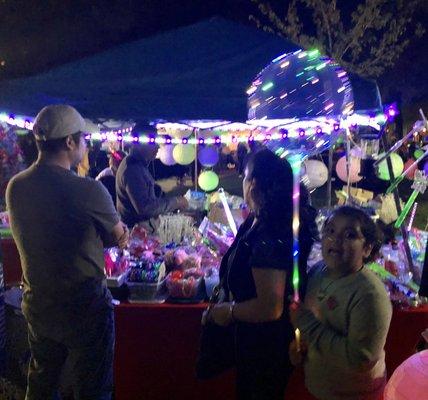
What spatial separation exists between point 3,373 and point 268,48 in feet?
10.5

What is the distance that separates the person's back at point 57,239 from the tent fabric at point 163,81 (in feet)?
3.74

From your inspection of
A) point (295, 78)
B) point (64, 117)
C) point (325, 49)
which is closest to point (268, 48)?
point (295, 78)

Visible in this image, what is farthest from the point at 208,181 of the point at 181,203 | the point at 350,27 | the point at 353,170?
the point at 350,27

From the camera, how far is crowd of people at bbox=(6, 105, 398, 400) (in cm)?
188

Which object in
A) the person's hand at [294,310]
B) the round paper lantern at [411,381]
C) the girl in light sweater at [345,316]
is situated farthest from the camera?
the person's hand at [294,310]

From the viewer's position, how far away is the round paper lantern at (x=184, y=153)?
6973 millimetres

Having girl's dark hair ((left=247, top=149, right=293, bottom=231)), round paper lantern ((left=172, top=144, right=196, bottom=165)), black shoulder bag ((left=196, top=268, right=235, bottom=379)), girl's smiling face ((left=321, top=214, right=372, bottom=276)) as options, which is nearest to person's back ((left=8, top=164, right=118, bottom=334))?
black shoulder bag ((left=196, top=268, right=235, bottom=379))

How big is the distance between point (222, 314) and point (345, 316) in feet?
1.76

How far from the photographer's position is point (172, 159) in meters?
7.69

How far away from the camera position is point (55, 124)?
218 cm

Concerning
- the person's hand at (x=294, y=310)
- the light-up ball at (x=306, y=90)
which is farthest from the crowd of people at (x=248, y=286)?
the light-up ball at (x=306, y=90)

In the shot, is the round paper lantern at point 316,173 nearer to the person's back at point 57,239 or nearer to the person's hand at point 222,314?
the person's hand at point 222,314

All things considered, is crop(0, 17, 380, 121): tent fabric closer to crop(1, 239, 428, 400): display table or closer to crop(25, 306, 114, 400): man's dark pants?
crop(1, 239, 428, 400): display table

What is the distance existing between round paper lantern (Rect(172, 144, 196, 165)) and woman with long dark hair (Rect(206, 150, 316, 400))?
494 centimetres
